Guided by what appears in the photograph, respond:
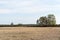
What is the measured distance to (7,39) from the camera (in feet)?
73.7

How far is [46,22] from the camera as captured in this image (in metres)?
76.1

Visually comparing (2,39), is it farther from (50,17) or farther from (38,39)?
(50,17)

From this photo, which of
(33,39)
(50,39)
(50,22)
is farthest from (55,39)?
(50,22)

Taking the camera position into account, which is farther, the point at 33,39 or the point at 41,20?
the point at 41,20

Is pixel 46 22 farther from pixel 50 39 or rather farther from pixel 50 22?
pixel 50 39

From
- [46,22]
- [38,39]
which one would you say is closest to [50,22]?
[46,22]

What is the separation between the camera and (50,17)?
257ft

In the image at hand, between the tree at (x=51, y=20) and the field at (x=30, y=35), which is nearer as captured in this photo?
the field at (x=30, y=35)

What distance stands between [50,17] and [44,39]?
185ft

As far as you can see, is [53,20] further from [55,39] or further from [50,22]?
[55,39]

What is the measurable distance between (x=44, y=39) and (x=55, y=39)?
1.16m

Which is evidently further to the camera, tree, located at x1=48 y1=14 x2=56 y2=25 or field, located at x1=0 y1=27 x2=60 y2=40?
tree, located at x1=48 y1=14 x2=56 y2=25

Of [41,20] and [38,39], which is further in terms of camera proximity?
[41,20]

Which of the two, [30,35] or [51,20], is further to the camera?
[51,20]
